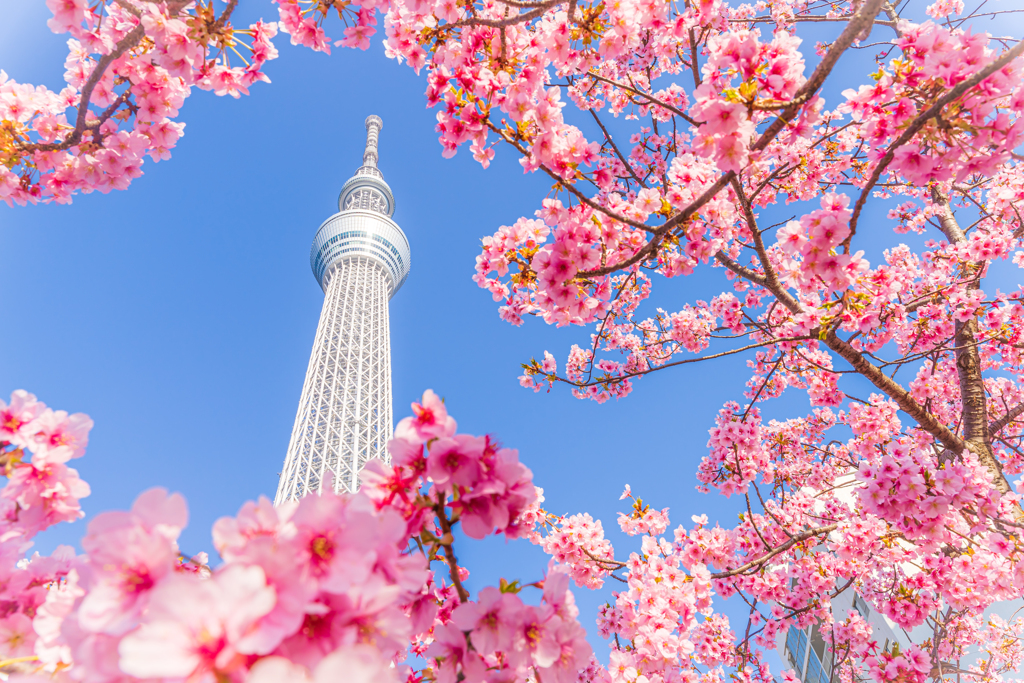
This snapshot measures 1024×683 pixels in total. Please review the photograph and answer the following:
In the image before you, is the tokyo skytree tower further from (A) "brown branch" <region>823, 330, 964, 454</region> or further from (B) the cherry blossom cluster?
(A) "brown branch" <region>823, 330, 964, 454</region>

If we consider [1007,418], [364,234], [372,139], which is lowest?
[1007,418]

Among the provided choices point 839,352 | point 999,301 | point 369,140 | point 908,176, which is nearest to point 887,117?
point 908,176

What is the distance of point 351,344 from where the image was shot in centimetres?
4094

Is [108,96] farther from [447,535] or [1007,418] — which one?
[1007,418]

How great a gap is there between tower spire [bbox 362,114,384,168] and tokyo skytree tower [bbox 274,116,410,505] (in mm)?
470

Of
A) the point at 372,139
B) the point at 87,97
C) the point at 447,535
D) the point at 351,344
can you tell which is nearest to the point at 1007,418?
the point at 447,535

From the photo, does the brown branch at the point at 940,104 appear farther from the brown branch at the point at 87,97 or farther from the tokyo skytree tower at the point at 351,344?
the tokyo skytree tower at the point at 351,344

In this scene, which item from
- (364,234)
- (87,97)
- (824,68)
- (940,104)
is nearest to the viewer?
(940,104)

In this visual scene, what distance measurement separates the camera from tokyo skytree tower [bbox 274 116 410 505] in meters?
35.2

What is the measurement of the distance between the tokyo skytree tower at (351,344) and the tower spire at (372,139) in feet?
1.54

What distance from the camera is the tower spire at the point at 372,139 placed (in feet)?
184

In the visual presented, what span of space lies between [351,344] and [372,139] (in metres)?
30.5

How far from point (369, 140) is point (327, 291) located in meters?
23.0

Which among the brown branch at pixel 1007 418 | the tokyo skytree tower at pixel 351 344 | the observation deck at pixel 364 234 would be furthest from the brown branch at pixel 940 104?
the observation deck at pixel 364 234
